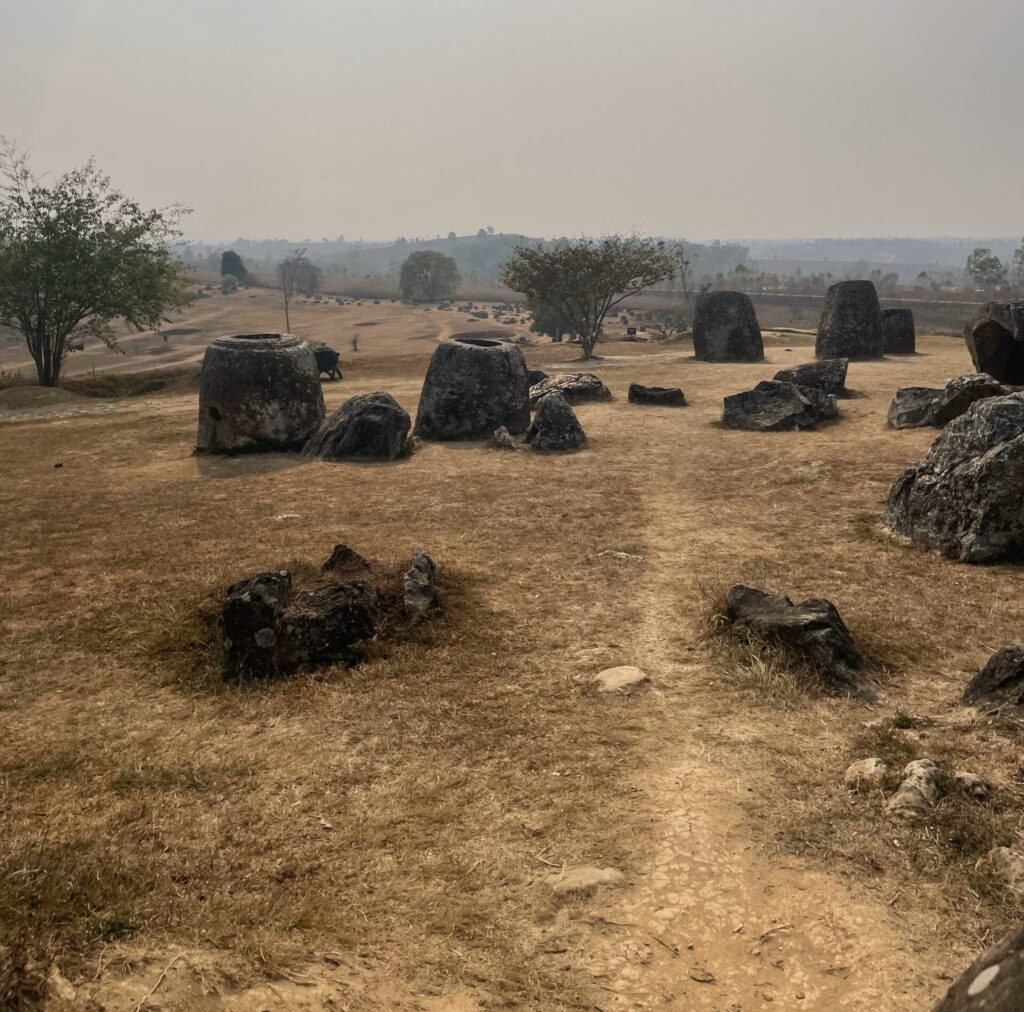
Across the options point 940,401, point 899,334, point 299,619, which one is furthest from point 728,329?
point 299,619

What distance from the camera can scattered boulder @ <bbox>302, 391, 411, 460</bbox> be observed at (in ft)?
47.8

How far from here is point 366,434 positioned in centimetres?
1459

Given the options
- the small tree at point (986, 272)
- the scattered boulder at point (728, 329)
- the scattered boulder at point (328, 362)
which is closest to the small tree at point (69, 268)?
the scattered boulder at point (328, 362)

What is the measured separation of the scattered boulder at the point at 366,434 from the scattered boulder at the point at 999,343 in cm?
1341

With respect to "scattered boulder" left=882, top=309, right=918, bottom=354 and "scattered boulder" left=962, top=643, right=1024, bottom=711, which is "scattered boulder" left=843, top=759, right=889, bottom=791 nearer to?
"scattered boulder" left=962, top=643, right=1024, bottom=711

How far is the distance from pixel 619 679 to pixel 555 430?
366 inches

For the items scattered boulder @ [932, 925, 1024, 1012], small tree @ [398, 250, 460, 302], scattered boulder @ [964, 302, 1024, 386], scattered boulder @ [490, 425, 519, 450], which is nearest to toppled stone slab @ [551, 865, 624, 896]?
scattered boulder @ [932, 925, 1024, 1012]

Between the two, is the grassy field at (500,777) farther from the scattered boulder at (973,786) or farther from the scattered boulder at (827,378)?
the scattered boulder at (827,378)

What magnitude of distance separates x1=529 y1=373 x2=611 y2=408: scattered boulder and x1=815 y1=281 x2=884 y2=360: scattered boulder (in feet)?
35.5

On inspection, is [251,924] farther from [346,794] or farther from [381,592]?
[381,592]

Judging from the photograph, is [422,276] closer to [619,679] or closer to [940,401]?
[940,401]

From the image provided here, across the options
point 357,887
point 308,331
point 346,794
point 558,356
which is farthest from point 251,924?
point 308,331

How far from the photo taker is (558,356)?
1383 inches

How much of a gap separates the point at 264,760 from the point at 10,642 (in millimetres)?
3474
